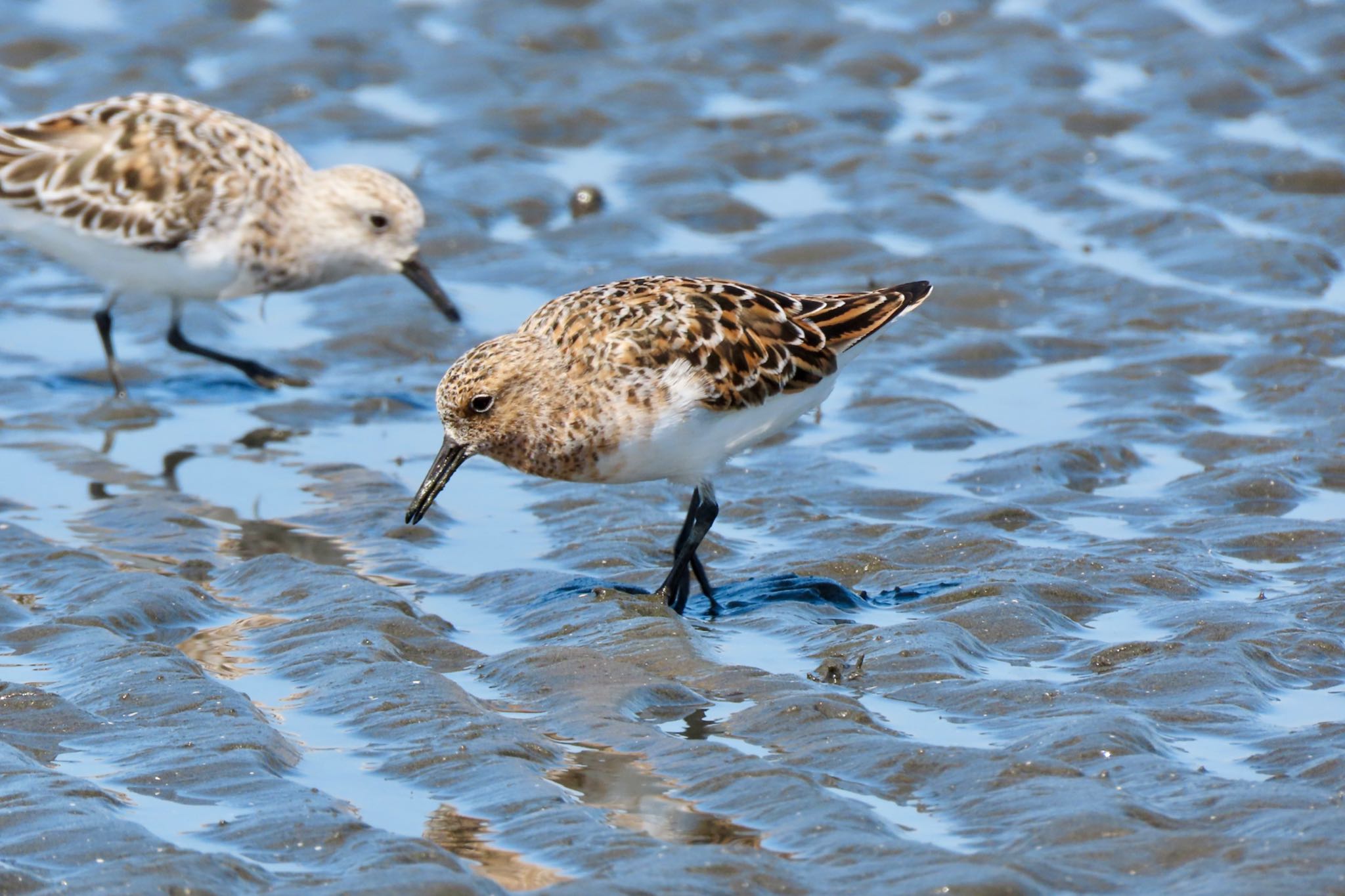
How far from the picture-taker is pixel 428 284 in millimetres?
12680

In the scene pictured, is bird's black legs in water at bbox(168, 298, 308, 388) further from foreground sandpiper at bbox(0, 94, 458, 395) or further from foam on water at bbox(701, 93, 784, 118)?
foam on water at bbox(701, 93, 784, 118)

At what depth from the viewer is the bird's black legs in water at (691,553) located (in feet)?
28.3

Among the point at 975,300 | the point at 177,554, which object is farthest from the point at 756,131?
the point at 177,554

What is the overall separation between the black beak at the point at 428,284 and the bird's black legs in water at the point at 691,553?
412 centimetres

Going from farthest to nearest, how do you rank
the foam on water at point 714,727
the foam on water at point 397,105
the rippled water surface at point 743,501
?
the foam on water at point 397,105, the foam on water at point 714,727, the rippled water surface at point 743,501

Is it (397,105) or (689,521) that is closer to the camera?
(689,521)

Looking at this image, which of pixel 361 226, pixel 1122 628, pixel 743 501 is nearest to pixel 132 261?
pixel 361 226

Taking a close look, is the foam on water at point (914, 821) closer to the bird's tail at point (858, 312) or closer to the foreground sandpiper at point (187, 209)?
the bird's tail at point (858, 312)

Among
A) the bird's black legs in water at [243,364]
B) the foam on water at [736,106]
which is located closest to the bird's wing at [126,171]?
the bird's black legs in water at [243,364]

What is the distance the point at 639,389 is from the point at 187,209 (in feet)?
16.2

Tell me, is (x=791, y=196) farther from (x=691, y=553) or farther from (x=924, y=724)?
(x=924, y=724)

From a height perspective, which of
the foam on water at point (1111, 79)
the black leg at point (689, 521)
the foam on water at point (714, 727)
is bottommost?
the foam on water at point (714, 727)

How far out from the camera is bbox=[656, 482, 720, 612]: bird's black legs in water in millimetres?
8633

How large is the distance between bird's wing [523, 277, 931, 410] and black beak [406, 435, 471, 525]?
0.66 m
